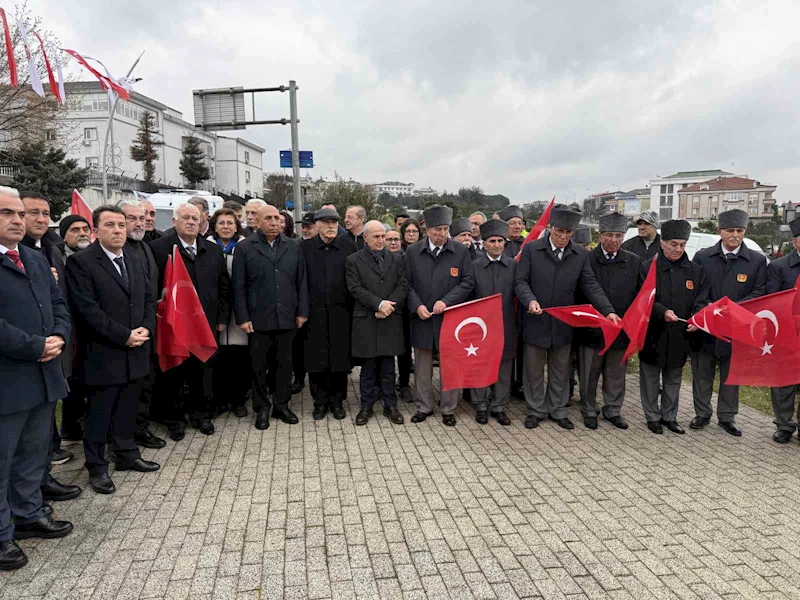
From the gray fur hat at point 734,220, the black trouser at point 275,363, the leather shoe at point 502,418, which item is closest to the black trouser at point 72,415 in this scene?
the black trouser at point 275,363

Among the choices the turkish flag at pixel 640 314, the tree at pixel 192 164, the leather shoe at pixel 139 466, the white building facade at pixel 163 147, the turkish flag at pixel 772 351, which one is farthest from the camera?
the tree at pixel 192 164

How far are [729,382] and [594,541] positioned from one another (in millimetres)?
2981

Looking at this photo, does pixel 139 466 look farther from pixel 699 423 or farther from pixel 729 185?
pixel 729 185

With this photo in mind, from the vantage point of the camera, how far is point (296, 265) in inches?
240

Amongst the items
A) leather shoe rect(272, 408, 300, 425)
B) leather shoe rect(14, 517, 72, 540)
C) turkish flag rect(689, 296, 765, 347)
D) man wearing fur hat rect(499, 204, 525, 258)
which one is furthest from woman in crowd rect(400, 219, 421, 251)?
leather shoe rect(14, 517, 72, 540)

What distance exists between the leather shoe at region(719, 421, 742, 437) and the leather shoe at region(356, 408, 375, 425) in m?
3.91

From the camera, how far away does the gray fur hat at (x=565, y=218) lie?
235 inches

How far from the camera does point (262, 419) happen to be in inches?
237

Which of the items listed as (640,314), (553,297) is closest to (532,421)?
(553,297)

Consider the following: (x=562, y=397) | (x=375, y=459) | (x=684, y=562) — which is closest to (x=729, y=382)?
(x=562, y=397)

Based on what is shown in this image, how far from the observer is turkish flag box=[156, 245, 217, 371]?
536cm

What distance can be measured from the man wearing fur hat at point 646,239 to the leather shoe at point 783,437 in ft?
8.17

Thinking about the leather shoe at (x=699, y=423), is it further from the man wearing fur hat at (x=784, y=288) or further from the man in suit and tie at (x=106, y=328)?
the man in suit and tie at (x=106, y=328)

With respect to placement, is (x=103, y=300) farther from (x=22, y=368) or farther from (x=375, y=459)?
(x=375, y=459)
